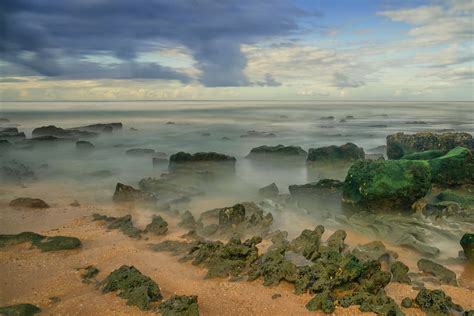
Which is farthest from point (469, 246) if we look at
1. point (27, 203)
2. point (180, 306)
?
point (27, 203)

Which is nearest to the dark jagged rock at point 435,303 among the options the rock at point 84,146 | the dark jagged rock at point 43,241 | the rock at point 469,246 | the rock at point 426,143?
the rock at point 469,246

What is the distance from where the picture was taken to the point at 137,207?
1041 centimetres

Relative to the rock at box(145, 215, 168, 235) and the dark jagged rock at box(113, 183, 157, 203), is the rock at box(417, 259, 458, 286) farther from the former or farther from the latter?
the dark jagged rock at box(113, 183, 157, 203)

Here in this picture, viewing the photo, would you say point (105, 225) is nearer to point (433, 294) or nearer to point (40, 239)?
point (40, 239)

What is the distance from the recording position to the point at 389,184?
931cm

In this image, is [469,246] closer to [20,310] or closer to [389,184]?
[389,184]

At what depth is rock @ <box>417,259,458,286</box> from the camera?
242 inches

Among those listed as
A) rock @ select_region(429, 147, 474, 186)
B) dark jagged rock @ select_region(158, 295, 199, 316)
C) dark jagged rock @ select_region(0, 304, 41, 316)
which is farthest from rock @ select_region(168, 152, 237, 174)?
dark jagged rock @ select_region(0, 304, 41, 316)

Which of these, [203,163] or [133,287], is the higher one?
[203,163]

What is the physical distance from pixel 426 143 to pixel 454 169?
20.1 ft

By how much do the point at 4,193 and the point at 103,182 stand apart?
9.85 ft

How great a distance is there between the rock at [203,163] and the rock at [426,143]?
285 inches

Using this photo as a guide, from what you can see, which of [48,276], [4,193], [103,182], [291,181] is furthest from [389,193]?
[4,193]

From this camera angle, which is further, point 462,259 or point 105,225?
point 105,225
